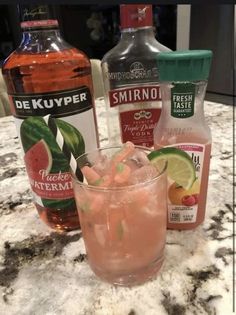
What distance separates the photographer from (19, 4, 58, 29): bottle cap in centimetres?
37

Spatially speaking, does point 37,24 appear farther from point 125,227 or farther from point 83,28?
point 83,28

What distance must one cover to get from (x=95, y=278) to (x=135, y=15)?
366 millimetres

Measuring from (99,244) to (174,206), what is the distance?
117mm

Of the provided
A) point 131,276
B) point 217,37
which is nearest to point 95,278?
point 131,276

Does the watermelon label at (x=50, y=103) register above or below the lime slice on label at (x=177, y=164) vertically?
above

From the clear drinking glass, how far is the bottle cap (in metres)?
0.19

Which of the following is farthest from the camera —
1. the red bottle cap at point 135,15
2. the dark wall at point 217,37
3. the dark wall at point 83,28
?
the dark wall at point 83,28

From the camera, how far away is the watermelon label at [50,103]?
0.37 metres

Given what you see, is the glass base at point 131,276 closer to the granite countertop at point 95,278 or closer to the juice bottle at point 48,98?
the granite countertop at point 95,278

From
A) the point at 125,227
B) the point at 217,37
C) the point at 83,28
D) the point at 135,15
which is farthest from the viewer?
the point at 83,28

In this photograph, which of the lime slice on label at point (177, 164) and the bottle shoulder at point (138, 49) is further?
the bottle shoulder at point (138, 49)

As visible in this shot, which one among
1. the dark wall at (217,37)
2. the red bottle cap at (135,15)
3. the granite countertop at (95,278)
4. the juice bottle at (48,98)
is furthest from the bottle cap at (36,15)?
the dark wall at (217,37)

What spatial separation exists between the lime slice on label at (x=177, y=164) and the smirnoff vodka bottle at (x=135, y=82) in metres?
0.16

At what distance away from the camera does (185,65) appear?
1.11ft
